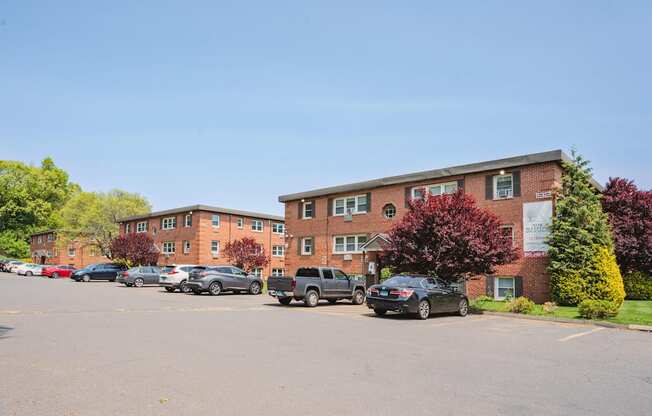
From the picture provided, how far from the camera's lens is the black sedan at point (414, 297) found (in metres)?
16.8

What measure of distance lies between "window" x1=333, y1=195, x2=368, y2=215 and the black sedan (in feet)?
45.4

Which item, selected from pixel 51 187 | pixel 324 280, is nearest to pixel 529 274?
pixel 324 280

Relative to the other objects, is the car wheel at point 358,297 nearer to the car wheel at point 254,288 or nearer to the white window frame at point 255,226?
the car wheel at point 254,288

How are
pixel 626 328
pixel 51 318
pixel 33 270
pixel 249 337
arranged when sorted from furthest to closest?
pixel 33 270 → pixel 626 328 → pixel 51 318 → pixel 249 337

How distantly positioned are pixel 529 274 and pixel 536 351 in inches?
547

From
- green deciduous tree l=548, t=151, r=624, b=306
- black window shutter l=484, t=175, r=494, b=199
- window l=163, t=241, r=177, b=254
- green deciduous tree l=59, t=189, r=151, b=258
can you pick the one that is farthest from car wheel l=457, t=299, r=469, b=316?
green deciduous tree l=59, t=189, r=151, b=258

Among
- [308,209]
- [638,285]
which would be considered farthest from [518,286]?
[308,209]

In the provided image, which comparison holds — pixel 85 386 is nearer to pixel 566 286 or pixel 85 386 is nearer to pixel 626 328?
pixel 626 328

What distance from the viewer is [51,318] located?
14344 mm

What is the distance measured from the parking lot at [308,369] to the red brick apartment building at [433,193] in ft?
31.0

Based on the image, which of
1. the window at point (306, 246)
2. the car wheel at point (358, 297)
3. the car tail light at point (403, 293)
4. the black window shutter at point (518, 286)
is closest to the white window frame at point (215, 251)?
the window at point (306, 246)

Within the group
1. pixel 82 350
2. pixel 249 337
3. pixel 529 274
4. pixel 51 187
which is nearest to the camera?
pixel 82 350

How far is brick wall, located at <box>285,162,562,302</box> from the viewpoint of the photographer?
2352 centimetres

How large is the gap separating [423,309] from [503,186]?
35.2 ft
